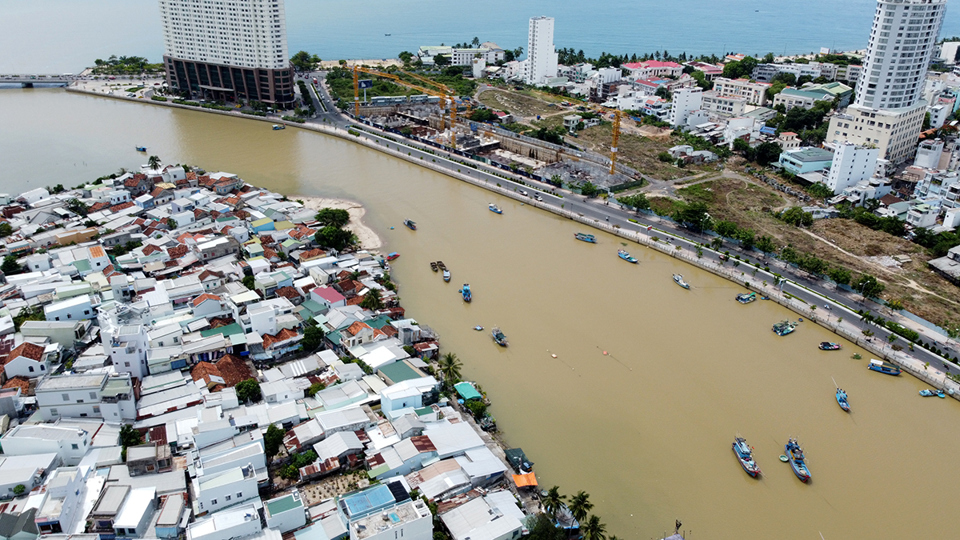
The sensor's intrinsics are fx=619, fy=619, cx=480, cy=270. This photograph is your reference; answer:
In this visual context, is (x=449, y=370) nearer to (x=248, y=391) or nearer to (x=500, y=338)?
(x=500, y=338)

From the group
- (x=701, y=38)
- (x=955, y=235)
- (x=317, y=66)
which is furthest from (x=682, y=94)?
(x=701, y=38)

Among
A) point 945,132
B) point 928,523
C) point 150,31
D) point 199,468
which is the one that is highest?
point 150,31

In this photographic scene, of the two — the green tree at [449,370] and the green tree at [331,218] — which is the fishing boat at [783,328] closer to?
the green tree at [449,370]

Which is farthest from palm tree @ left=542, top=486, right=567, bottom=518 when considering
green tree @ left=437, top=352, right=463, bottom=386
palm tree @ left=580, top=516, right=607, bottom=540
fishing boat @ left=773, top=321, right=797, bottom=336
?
fishing boat @ left=773, top=321, right=797, bottom=336

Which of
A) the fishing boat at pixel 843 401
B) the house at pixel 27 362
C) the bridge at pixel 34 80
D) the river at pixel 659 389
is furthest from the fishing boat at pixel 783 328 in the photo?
the bridge at pixel 34 80

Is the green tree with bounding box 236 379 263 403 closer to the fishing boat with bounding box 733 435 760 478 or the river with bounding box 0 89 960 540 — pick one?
the river with bounding box 0 89 960 540

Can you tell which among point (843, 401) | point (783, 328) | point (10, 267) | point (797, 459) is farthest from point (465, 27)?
point (797, 459)

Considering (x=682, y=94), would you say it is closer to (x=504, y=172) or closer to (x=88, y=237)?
(x=504, y=172)
